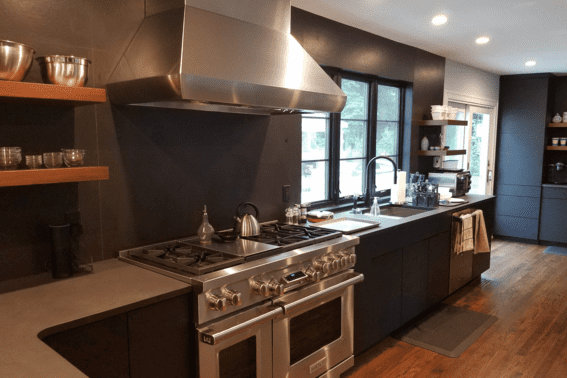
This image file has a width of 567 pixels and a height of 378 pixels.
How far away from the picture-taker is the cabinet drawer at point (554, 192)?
5951 mm

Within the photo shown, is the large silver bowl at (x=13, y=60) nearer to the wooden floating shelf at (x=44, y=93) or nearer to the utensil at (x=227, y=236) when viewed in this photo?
the wooden floating shelf at (x=44, y=93)

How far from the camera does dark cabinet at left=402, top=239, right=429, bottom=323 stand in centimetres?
324

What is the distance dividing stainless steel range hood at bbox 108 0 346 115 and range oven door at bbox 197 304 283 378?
95cm

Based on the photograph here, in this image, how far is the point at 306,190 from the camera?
3514 millimetres

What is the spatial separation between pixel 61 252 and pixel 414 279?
247 cm

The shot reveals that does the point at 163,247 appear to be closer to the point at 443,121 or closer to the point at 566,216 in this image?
the point at 443,121

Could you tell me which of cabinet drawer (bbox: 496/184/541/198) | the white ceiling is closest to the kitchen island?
the white ceiling

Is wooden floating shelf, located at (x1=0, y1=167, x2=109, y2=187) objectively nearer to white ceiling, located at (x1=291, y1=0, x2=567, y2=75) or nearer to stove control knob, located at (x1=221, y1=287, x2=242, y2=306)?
stove control knob, located at (x1=221, y1=287, x2=242, y2=306)

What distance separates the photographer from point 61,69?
175cm

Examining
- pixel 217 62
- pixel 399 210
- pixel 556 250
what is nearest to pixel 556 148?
pixel 556 250

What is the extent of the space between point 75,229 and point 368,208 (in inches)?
94.4

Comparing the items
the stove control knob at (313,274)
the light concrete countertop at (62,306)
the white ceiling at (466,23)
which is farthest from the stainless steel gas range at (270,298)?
the white ceiling at (466,23)

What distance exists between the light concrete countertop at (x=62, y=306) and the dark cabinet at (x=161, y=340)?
5 cm

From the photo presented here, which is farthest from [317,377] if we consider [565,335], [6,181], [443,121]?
[443,121]
